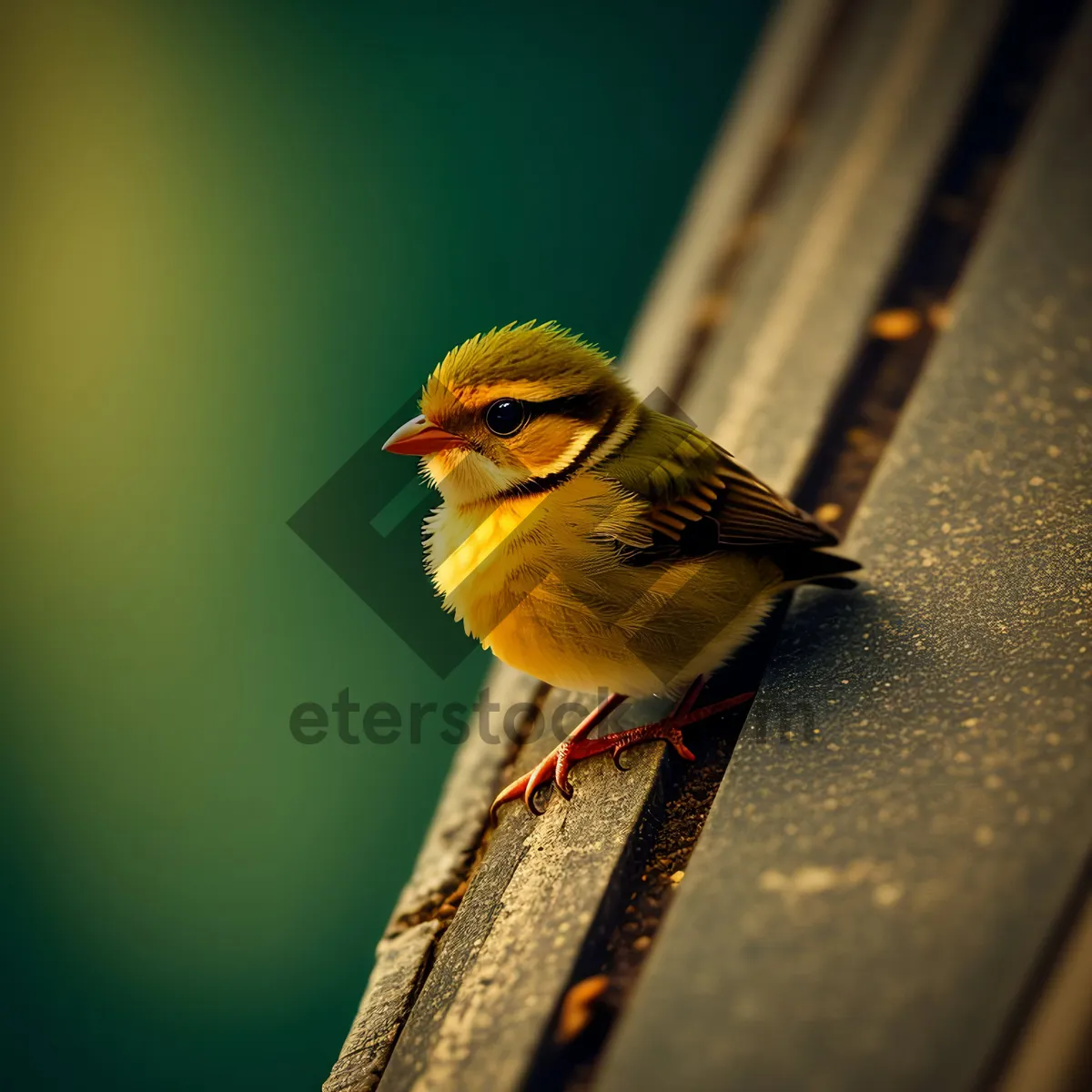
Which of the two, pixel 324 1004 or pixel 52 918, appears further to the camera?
pixel 52 918

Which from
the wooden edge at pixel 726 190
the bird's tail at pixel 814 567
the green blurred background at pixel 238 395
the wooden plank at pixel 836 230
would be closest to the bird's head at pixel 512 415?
the bird's tail at pixel 814 567

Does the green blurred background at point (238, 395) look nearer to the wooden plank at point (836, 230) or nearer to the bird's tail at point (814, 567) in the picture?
the wooden plank at point (836, 230)

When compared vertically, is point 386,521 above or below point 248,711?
above

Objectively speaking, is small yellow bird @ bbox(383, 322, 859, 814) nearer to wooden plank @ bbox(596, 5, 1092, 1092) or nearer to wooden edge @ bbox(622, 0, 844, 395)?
wooden plank @ bbox(596, 5, 1092, 1092)

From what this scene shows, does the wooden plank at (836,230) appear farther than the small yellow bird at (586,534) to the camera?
Yes

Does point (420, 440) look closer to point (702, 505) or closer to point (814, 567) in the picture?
point (702, 505)

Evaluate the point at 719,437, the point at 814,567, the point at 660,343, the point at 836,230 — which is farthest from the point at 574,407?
the point at 660,343

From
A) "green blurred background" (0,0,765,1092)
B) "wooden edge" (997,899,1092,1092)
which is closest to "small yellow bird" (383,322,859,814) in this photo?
"wooden edge" (997,899,1092,1092)

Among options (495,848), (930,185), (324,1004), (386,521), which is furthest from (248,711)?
(930,185)

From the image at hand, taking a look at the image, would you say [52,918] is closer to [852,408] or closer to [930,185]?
[852,408]
